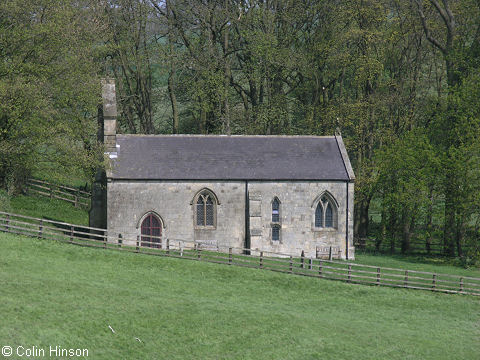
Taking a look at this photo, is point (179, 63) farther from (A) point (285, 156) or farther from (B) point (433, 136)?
(B) point (433, 136)

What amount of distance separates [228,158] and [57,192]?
16.5 m

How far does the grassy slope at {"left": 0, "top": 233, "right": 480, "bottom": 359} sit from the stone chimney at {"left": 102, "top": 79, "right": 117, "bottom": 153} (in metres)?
9.11

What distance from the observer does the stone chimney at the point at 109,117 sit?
41.7m

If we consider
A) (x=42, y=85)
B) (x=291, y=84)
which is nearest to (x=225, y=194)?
(x=42, y=85)

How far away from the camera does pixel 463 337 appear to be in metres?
27.7

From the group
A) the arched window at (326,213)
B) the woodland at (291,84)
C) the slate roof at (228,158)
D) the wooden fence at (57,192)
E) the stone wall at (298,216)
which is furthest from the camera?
the wooden fence at (57,192)

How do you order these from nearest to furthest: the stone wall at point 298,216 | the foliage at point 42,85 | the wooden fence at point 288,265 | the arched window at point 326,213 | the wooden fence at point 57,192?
the wooden fence at point 288,265
the foliage at point 42,85
the stone wall at point 298,216
the arched window at point 326,213
the wooden fence at point 57,192

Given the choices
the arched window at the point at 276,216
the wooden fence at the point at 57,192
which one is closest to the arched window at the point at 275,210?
the arched window at the point at 276,216

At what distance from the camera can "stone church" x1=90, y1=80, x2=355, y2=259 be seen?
4088 cm

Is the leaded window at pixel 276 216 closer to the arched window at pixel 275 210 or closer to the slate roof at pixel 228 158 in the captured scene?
the arched window at pixel 275 210

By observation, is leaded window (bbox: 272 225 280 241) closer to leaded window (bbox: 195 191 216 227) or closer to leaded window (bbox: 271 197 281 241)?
leaded window (bbox: 271 197 281 241)

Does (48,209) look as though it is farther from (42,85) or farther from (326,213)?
(326,213)

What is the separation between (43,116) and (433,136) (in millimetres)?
27702

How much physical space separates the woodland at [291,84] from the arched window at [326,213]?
20.9 feet
